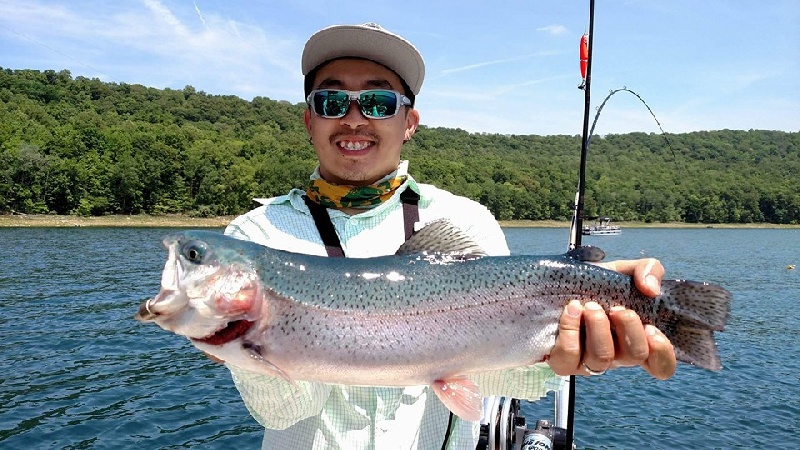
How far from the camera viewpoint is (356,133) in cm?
345

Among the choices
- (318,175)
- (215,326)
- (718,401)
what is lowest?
(718,401)

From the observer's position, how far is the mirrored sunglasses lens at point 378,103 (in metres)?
3.43

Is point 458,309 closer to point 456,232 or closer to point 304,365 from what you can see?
point 456,232

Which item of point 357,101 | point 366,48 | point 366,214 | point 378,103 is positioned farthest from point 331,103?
point 366,214

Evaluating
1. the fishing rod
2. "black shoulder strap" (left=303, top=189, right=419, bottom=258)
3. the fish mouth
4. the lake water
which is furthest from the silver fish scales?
the lake water

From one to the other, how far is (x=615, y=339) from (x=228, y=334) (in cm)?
191

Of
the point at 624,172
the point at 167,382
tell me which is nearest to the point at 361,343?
the point at 167,382

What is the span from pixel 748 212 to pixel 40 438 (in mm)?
152505

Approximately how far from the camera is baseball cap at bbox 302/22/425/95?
3324mm

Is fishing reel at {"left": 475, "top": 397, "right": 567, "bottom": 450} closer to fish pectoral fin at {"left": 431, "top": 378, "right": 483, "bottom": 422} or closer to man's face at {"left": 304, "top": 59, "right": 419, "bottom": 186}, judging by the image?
fish pectoral fin at {"left": 431, "top": 378, "right": 483, "bottom": 422}

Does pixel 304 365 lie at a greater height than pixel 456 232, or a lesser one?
lesser

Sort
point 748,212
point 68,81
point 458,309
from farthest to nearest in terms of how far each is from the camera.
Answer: point 748,212 < point 68,81 < point 458,309

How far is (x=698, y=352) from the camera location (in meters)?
2.94

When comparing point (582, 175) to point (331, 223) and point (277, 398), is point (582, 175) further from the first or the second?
point (277, 398)
